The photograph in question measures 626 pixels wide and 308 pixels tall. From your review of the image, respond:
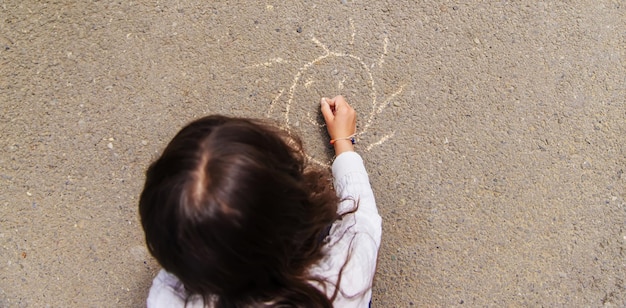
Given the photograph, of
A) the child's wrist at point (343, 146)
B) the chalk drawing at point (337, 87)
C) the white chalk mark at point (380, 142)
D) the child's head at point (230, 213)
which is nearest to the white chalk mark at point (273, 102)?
the chalk drawing at point (337, 87)

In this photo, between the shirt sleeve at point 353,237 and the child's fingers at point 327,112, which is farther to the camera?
the child's fingers at point 327,112

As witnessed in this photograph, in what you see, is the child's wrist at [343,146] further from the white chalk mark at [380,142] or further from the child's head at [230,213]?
the child's head at [230,213]

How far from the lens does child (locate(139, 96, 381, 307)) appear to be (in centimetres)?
97

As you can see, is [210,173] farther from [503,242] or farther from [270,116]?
[503,242]

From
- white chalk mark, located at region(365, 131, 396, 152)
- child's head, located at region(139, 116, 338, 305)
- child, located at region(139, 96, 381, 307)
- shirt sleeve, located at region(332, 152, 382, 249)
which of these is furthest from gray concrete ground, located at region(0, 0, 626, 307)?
child's head, located at region(139, 116, 338, 305)

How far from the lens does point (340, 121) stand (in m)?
1.61

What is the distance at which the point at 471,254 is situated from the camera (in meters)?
1.65

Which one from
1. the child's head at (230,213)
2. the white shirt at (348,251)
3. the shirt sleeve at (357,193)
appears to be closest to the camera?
the child's head at (230,213)

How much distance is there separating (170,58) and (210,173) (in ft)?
2.77

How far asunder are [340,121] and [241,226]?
73 cm

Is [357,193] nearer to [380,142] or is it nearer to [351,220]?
[351,220]

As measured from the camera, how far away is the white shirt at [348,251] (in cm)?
123

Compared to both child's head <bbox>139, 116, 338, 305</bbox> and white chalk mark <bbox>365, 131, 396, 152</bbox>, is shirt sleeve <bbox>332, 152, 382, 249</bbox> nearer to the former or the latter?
white chalk mark <bbox>365, 131, 396, 152</bbox>

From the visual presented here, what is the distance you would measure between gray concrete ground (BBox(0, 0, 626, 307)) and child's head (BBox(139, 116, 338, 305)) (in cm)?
58
